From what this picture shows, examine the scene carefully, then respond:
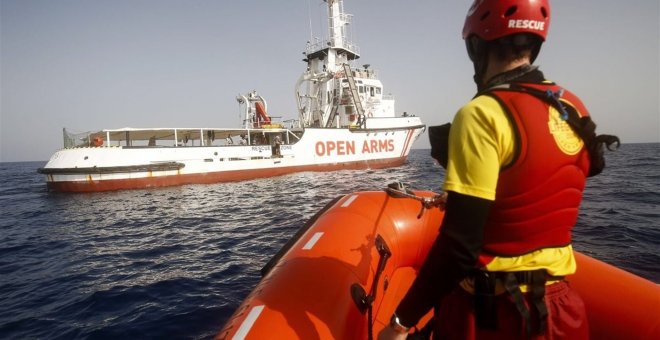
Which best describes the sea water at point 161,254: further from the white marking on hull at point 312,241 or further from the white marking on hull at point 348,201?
the white marking on hull at point 348,201

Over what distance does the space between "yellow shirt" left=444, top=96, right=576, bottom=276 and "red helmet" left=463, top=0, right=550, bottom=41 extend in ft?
1.02

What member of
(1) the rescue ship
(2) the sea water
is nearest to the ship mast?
(1) the rescue ship

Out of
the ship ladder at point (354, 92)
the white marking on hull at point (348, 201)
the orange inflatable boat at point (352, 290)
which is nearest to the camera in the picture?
the orange inflatable boat at point (352, 290)

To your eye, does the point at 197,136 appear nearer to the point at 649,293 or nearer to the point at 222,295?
the point at 222,295

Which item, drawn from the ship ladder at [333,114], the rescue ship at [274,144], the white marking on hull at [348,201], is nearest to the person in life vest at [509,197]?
the white marking on hull at [348,201]

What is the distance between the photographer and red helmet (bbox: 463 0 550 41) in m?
1.15

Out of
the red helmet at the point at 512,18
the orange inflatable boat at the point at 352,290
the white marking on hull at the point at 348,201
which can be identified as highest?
the red helmet at the point at 512,18

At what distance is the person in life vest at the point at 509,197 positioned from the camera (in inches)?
39.0

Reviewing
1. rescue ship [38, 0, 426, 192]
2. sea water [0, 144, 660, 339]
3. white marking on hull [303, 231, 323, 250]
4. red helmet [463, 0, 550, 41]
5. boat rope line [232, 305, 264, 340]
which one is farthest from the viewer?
rescue ship [38, 0, 426, 192]

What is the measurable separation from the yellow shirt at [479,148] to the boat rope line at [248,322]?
1.28 m

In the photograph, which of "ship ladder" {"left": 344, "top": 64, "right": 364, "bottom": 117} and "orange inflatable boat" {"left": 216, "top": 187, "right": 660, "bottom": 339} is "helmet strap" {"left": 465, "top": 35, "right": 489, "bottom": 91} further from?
"ship ladder" {"left": 344, "top": 64, "right": 364, "bottom": 117}

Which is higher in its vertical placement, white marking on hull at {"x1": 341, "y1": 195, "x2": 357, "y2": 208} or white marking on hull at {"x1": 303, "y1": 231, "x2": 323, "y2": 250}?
white marking on hull at {"x1": 341, "y1": 195, "x2": 357, "y2": 208}

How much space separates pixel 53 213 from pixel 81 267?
22.3ft

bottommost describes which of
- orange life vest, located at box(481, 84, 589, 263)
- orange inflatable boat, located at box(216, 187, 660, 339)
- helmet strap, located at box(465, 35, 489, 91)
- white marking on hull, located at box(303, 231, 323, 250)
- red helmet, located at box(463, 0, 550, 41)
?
orange inflatable boat, located at box(216, 187, 660, 339)
